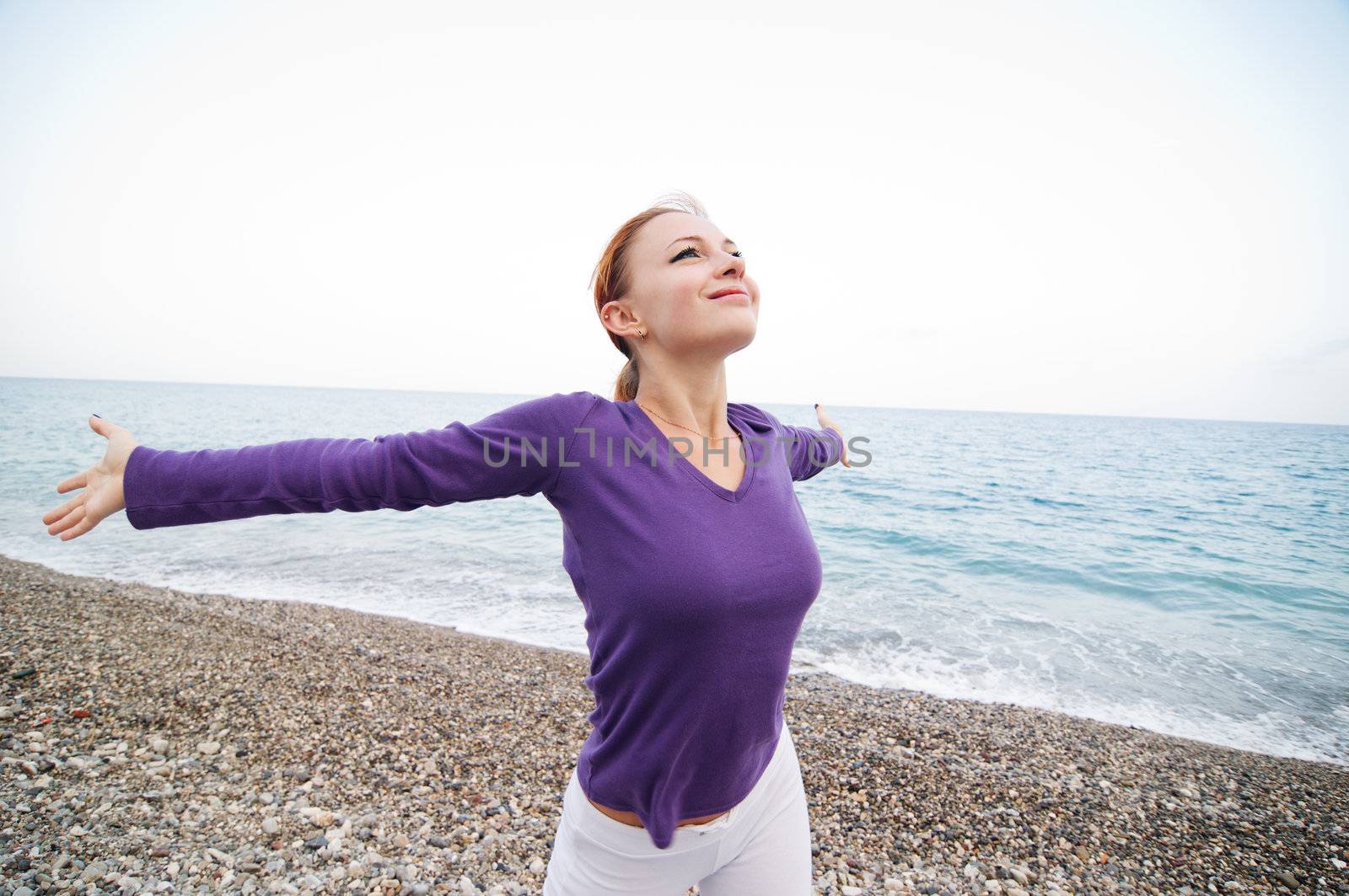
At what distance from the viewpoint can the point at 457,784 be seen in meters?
4.78

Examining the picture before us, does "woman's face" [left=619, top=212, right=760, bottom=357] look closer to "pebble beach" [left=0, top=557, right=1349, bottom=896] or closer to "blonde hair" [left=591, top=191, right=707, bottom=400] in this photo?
"blonde hair" [left=591, top=191, right=707, bottom=400]

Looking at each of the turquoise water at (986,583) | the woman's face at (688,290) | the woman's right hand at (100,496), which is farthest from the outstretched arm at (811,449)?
the turquoise water at (986,583)

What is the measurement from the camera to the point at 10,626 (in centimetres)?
714

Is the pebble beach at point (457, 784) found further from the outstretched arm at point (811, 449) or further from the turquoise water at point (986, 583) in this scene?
the outstretched arm at point (811, 449)

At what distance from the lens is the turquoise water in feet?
29.3

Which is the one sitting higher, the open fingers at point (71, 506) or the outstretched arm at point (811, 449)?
the outstretched arm at point (811, 449)

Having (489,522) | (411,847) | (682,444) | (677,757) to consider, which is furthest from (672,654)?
(489,522)

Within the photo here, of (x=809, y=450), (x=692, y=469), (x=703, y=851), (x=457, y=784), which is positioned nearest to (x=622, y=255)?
(x=692, y=469)

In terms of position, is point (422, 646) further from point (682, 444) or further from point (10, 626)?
point (682, 444)

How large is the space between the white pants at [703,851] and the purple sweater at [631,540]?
0.08m

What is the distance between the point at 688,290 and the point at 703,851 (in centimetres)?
148

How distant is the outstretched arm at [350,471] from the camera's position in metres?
1.24

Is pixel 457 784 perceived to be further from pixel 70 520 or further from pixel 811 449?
pixel 70 520

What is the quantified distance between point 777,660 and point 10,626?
32.4 ft
